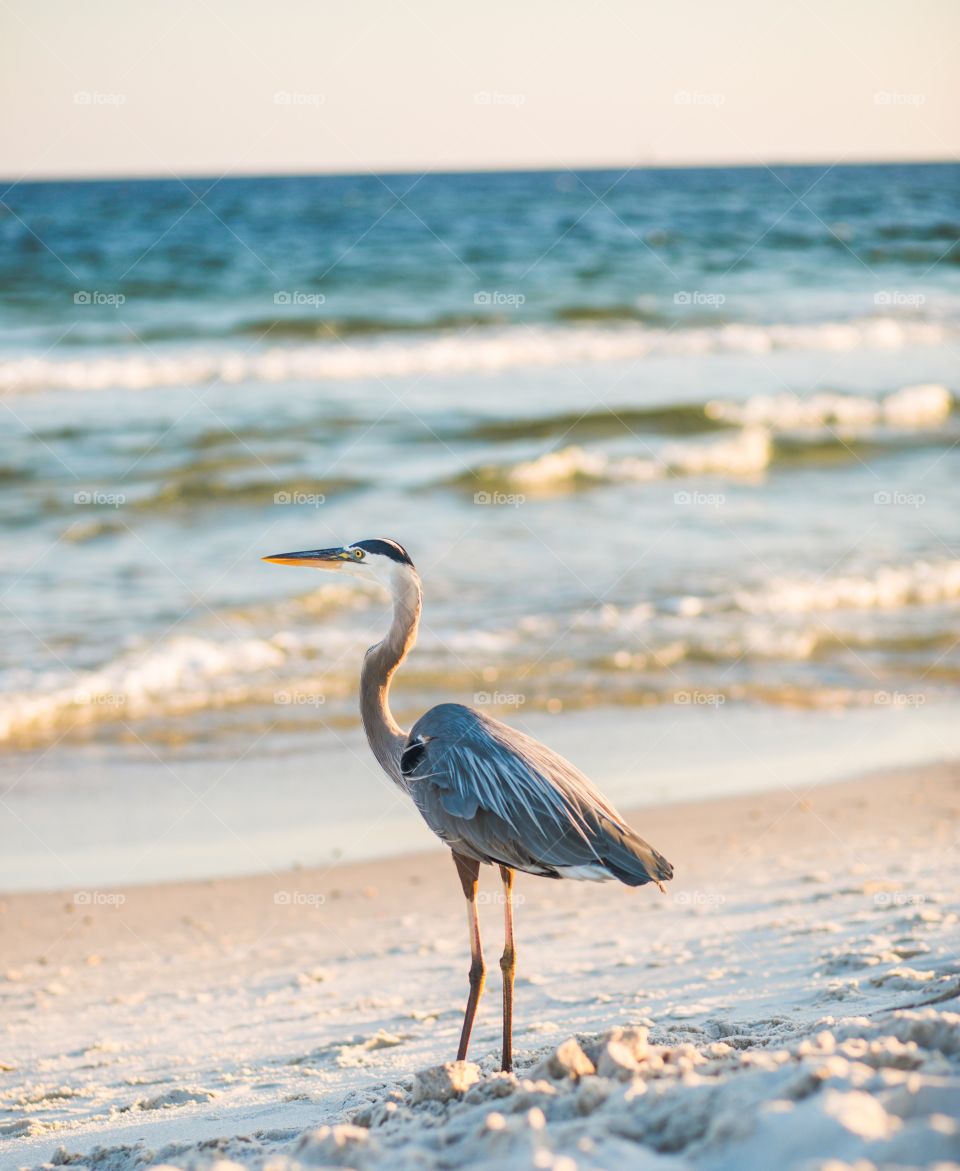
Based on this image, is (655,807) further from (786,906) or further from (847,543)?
(847,543)

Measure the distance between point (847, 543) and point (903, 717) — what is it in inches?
160

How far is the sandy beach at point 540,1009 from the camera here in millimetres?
3229

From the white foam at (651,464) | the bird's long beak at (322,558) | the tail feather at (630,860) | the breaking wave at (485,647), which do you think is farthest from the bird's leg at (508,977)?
the white foam at (651,464)

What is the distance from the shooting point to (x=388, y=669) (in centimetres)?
545

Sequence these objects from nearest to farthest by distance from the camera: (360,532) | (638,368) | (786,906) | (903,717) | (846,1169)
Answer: (846,1169) < (786,906) < (903,717) < (360,532) < (638,368)

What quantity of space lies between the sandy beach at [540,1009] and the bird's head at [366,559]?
5.90 ft

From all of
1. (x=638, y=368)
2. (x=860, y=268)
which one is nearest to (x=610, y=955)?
(x=638, y=368)

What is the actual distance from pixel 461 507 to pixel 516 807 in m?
9.89

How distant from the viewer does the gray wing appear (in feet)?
15.1

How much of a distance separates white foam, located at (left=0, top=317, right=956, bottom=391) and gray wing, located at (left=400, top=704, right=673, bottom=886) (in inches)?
648

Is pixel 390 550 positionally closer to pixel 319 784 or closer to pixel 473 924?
pixel 473 924

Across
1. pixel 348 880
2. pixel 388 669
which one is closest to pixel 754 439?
pixel 348 880

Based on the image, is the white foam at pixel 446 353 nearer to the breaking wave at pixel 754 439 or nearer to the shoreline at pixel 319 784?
the breaking wave at pixel 754 439

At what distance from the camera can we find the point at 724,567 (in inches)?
484
